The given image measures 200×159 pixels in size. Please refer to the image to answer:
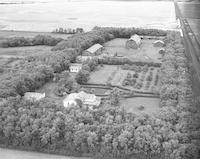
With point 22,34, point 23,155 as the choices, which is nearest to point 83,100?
point 23,155

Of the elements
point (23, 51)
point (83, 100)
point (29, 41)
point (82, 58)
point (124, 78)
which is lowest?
point (23, 51)

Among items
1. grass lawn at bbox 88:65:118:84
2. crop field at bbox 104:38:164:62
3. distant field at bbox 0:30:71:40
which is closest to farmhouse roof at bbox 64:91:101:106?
grass lawn at bbox 88:65:118:84

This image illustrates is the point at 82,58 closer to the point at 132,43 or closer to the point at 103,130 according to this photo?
the point at 132,43

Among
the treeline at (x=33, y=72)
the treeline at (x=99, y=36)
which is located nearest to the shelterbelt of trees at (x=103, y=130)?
the treeline at (x=33, y=72)

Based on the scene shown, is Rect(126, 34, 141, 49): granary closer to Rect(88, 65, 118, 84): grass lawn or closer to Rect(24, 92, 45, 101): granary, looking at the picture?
Rect(88, 65, 118, 84): grass lawn

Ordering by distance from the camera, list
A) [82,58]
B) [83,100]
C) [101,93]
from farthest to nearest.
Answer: [82,58], [101,93], [83,100]

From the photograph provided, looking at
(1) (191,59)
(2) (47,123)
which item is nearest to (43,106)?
(2) (47,123)

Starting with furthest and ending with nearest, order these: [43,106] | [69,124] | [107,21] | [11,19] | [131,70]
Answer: [11,19] → [107,21] → [131,70] → [43,106] → [69,124]

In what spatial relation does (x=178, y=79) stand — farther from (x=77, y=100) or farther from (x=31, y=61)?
(x=31, y=61)
